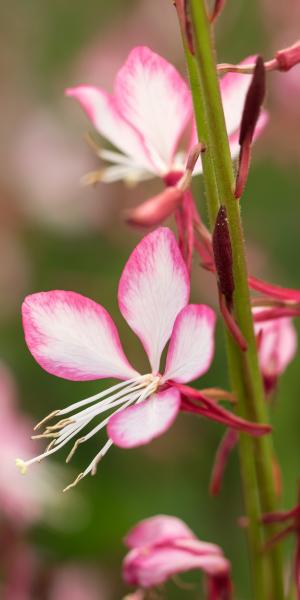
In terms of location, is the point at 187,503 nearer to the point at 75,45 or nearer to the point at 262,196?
the point at 262,196

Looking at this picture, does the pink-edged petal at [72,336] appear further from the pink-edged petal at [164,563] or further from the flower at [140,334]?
the pink-edged petal at [164,563]

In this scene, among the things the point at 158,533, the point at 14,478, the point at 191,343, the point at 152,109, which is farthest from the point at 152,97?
the point at 14,478

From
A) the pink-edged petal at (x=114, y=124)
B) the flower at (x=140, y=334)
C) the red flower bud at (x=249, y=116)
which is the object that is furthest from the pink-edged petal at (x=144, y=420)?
the pink-edged petal at (x=114, y=124)

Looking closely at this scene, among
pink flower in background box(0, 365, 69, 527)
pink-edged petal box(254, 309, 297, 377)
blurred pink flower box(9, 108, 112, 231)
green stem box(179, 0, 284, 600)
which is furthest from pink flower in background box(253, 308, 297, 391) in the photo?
blurred pink flower box(9, 108, 112, 231)

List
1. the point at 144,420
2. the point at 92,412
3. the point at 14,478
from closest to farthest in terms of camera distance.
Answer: the point at 144,420, the point at 92,412, the point at 14,478

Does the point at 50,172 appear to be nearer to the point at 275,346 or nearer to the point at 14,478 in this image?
the point at 14,478

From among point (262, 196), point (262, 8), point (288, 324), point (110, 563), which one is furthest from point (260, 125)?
point (262, 8)
